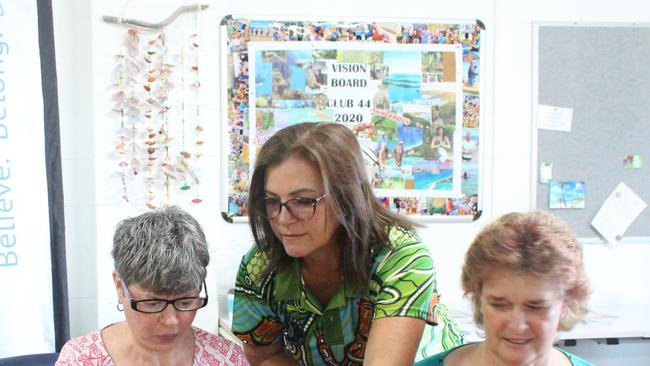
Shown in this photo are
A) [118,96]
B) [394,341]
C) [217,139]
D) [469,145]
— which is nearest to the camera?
[394,341]

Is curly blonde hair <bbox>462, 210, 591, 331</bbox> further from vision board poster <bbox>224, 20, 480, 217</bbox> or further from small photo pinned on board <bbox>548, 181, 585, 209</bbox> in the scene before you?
small photo pinned on board <bbox>548, 181, 585, 209</bbox>

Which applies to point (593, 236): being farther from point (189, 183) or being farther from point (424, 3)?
point (189, 183)

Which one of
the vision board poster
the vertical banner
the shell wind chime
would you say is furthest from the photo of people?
the vertical banner

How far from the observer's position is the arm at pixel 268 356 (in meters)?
1.46

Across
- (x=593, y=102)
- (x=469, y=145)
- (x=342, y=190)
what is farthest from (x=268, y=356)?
(x=593, y=102)

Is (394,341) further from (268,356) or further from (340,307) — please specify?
(268,356)

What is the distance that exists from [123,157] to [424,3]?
1.60 m

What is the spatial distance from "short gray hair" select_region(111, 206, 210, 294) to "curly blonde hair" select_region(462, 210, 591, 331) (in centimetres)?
58

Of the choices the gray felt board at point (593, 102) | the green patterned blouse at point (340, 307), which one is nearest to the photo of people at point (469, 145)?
the gray felt board at point (593, 102)

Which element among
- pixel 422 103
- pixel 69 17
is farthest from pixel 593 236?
pixel 69 17

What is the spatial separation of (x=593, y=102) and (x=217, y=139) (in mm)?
1865

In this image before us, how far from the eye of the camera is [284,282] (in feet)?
4.51

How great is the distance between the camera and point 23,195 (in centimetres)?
214

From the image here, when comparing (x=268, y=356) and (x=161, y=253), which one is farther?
(x=268, y=356)
